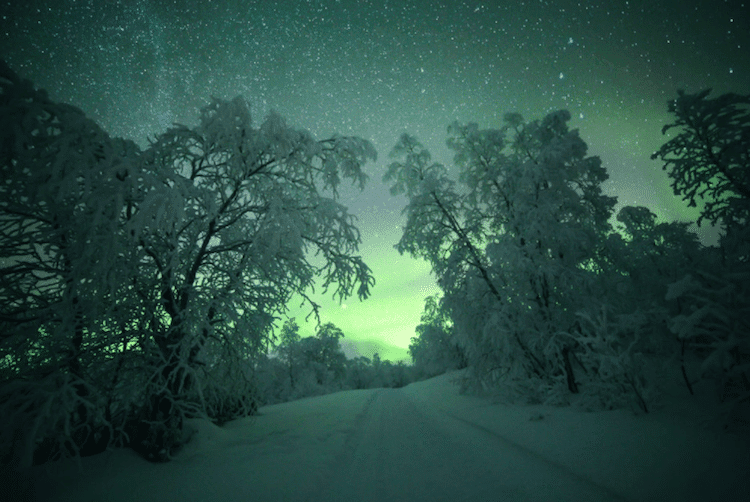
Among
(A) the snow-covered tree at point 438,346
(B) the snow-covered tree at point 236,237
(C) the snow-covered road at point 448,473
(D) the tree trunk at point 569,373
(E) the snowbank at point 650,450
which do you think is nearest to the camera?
(E) the snowbank at point 650,450

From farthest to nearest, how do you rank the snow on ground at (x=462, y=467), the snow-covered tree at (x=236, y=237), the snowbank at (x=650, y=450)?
the snow-covered tree at (x=236, y=237)
the snow on ground at (x=462, y=467)
the snowbank at (x=650, y=450)

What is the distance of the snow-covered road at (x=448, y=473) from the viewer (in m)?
3.03

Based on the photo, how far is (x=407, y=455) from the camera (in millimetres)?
4633

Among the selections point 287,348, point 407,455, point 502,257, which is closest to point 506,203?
point 502,257

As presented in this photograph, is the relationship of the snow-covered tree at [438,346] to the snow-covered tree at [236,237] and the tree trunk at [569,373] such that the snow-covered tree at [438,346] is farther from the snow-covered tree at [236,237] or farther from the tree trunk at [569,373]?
the snow-covered tree at [236,237]

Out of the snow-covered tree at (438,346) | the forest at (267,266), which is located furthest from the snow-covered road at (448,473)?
the snow-covered tree at (438,346)

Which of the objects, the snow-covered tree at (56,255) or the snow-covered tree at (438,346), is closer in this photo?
the snow-covered tree at (56,255)

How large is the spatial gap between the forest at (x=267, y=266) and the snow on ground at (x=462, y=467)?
1.61 ft

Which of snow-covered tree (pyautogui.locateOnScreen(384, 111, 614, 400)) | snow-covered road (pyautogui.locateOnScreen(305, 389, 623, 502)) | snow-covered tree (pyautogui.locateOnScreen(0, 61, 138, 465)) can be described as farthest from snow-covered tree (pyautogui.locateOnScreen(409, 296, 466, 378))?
snow-covered tree (pyautogui.locateOnScreen(0, 61, 138, 465))

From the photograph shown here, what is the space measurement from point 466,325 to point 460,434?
10.9 ft

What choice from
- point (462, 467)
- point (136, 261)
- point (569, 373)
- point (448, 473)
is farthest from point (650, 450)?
point (136, 261)

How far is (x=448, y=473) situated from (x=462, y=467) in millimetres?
306

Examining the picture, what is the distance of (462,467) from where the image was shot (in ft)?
12.7

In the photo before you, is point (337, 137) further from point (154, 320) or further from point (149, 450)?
point (149, 450)
